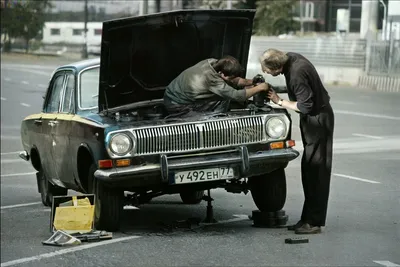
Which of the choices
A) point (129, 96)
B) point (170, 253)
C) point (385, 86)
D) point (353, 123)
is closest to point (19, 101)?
point (353, 123)

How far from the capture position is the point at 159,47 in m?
10.5

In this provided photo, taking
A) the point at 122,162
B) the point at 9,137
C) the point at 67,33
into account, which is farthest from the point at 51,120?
the point at 67,33

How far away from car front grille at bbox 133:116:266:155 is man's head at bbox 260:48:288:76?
1.99 ft

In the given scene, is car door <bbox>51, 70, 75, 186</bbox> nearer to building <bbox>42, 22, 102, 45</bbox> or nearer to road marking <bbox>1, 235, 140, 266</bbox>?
road marking <bbox>1, 235, 140, 266</bbox>

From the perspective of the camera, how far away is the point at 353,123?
18.5 m

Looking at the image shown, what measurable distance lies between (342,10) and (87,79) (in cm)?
4350

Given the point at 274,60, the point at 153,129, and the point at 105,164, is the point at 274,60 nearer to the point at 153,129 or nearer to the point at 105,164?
the point at 153,129

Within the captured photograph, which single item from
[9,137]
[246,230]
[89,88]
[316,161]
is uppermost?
[89,88]

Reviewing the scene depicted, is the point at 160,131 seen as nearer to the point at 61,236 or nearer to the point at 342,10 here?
the point at 61,236

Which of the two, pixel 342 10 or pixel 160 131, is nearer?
pixel 160 131

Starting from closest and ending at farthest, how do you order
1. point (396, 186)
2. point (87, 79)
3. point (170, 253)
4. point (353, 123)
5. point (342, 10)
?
point (170, 253) < point (396, 186) < point (87, 79) < point (353, 123) < point (342, 10)

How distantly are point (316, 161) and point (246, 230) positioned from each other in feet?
3.08

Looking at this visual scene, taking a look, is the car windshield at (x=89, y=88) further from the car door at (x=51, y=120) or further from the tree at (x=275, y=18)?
the tree at (x=275, y=18)

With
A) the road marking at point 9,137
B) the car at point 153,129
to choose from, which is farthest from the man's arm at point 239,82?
the road marking at point 9,137
